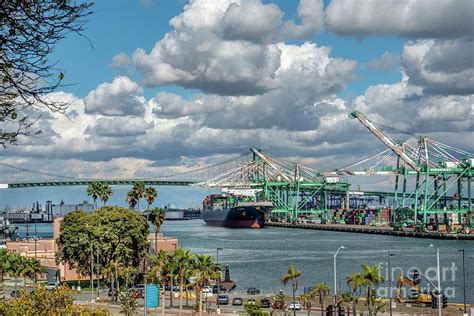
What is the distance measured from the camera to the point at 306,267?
433 feet

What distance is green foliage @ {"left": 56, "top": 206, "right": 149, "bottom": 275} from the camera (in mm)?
95875

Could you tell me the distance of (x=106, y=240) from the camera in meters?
96.8

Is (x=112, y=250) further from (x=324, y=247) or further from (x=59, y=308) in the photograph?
(x=324, y=247)

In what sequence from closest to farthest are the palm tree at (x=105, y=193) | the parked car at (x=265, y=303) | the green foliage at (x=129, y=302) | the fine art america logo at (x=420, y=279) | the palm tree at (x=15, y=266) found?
1. the green foliage at (x=129, y=302)
2. the parked car at (x=265, y=303)
3. the palm tree at (x=15, y=266)
4. the fine art america logo at (x=420, y=279)
5. the palm tree at (x=105, y=193)

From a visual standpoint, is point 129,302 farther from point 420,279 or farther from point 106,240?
point 420,279

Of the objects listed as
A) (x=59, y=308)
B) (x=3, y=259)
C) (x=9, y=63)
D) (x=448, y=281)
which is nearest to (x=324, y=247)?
(x=448, y=281)

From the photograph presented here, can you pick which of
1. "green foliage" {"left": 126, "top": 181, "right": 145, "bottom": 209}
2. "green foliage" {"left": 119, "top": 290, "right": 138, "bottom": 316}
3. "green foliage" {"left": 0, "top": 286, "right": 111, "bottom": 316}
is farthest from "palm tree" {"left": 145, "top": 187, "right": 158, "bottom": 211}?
"green foliage" {"left": 0, "top": 286, "right": 111, "bottom": 316}

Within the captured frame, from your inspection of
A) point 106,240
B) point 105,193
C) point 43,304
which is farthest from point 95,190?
point 43,304

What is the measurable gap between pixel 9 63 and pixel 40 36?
32.0 inches

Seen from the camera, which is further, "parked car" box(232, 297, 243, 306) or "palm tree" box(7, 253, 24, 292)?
"palm tree" box(7, 253, 24, 292)

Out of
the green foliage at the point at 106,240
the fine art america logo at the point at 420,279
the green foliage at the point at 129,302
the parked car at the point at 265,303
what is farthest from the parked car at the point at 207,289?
the green foliage at the point at 129,302

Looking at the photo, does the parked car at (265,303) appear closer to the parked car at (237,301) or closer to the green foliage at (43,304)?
the parked car at (237,301)

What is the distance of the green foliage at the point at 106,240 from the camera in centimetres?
9588

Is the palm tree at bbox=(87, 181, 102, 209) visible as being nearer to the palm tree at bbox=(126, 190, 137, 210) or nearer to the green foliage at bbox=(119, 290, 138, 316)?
the palm tree at bbox=(126, 190, 137, 210)
